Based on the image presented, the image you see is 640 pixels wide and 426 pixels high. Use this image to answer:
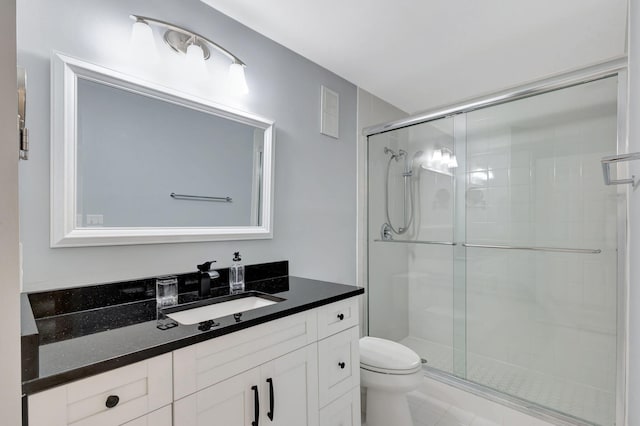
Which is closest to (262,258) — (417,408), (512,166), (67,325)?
(67,325)

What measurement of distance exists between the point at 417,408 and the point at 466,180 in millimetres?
1642

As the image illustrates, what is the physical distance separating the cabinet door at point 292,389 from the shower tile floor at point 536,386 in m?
1.45

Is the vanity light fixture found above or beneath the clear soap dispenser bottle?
above

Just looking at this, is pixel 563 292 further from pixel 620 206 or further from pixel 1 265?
pixel 1 265

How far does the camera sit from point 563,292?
2242mm

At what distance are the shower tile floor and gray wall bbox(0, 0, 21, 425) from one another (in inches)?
98.3

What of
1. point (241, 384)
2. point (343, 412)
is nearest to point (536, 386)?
point (343, 412)

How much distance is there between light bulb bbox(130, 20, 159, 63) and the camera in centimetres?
135

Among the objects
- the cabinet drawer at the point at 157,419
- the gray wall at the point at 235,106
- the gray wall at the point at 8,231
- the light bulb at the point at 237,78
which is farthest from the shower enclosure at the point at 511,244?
the gray wall at the point at 8,231

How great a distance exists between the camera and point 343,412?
60.1 inches

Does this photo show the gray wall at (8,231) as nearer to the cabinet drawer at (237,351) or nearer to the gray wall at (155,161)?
the cabinet drawer at (237,351)

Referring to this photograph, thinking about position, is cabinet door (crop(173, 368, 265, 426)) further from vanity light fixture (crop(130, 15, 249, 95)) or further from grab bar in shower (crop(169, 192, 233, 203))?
vanity light fixture (crop(130, 15, 249, 95))

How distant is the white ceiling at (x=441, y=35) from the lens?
1.62 meters

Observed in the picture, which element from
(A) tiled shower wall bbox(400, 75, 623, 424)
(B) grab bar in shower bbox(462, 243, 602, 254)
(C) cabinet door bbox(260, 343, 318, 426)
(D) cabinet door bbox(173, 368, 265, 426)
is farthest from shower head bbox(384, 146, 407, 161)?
(D) cabinet door bbox(173, 368, 265, 426)
